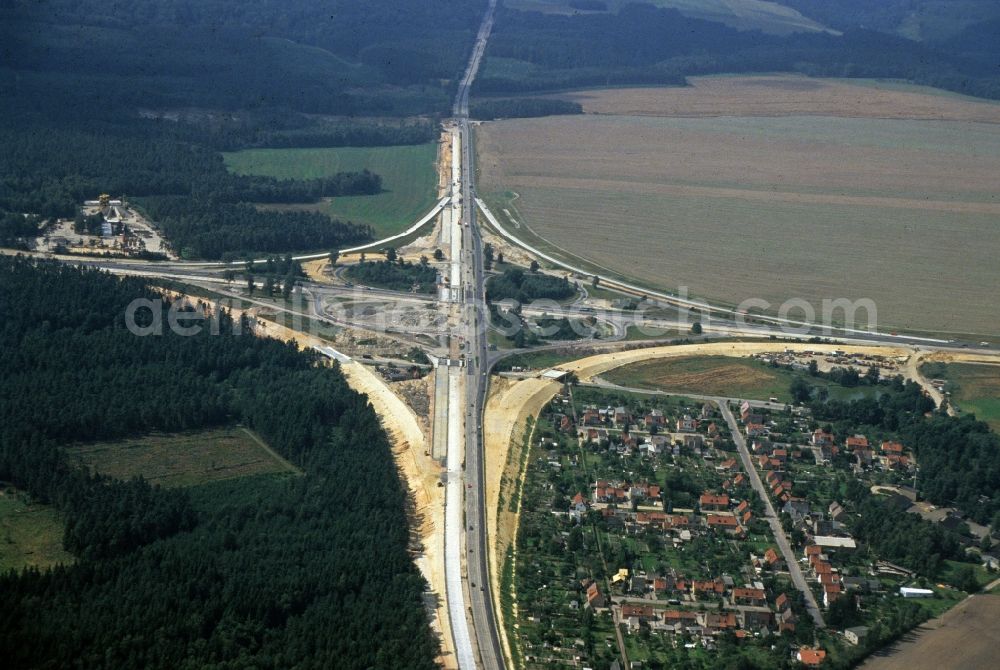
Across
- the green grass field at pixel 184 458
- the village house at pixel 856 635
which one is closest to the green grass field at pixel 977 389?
the village house at pixel 856 635

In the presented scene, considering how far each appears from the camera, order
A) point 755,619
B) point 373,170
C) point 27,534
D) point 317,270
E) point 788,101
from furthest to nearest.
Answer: point 788,101
point 373,170
point 317,270
point 27,534
point 755,619

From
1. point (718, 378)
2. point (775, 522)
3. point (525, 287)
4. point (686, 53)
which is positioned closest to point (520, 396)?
point (718, 378)

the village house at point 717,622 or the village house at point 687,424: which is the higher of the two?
the village house at point 687,424

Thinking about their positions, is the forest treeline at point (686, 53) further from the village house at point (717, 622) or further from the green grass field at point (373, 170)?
the village house at point (717, 622)

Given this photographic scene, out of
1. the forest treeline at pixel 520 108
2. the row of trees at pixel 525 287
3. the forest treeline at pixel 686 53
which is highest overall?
the forest treeline at pixel 686 53

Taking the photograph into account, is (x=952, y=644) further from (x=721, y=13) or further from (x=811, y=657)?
(x=721, y=13)

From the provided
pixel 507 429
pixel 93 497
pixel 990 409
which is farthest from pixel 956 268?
pixel 93 497

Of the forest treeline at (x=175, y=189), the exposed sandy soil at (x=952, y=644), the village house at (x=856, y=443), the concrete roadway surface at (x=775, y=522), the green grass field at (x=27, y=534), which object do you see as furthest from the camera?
the forest treeline at (x=175, y=189)

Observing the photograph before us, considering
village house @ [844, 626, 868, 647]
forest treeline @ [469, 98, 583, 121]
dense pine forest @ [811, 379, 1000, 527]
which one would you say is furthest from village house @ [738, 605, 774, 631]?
forest treeline @ [469, 98, 583, 121]
